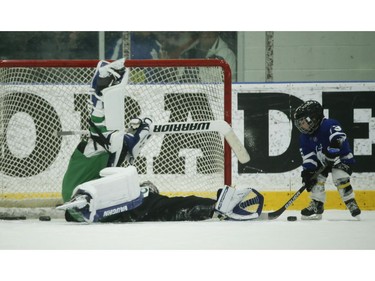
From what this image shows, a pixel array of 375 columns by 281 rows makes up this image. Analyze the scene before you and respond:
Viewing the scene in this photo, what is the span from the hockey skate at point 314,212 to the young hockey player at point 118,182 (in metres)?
0.31

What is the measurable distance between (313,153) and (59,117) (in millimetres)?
1750

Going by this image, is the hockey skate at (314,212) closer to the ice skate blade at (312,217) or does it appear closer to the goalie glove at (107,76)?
the ice skate blade at (312,217)

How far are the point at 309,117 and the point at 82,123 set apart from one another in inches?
61.6

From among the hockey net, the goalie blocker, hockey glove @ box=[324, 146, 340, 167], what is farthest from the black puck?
hockey glove @ box=[324, 146, 340, 167]

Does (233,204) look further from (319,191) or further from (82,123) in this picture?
(82,123)

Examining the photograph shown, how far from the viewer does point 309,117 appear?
15.8 ft

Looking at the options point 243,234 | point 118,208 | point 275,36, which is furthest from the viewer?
point 275,36

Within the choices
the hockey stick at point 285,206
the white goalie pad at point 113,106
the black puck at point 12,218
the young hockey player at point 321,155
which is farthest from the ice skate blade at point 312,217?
the black puck at point 12,218

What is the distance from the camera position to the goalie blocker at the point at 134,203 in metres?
4.52

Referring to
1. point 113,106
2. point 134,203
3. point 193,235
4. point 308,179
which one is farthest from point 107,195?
point 308,179

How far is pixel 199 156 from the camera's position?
5383 mm

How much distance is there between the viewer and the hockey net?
5176 millimetres

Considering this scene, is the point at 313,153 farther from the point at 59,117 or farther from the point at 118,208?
the point at 59,117

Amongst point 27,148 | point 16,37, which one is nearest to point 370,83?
point 27,148
